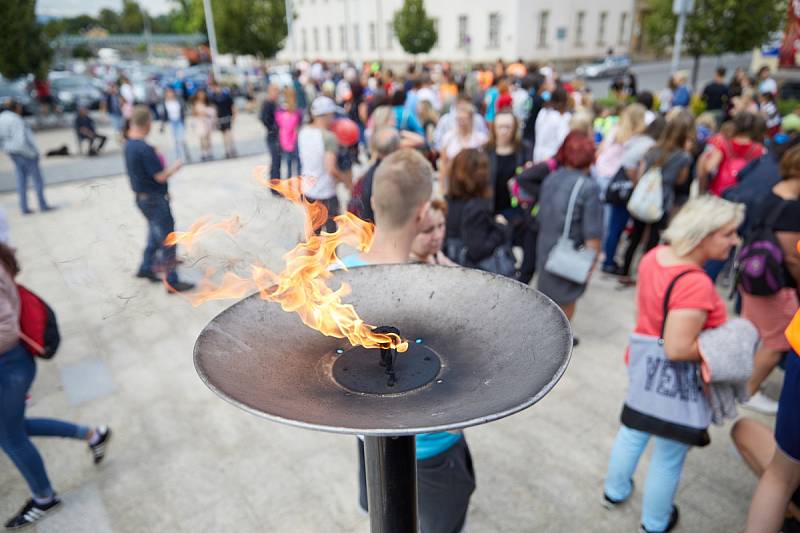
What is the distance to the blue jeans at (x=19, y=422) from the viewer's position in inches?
112

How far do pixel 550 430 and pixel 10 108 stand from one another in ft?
31.4

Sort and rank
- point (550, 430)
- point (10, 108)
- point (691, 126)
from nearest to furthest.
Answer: point (550, 430) → point (691, 126) → point (10, 108)

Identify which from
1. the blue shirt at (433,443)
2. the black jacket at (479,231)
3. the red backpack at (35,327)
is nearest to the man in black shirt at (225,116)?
the black jacket at (479,231)

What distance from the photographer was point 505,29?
3606 centimetres

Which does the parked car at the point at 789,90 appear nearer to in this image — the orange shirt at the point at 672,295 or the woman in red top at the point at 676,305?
the woman in red top at the point at 676,305

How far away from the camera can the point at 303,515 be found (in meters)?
3.12

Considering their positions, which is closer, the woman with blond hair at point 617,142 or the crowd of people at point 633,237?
the crowd of people at point 633,237

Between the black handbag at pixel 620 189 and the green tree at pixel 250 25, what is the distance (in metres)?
30.5

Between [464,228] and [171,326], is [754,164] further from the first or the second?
[171,326]

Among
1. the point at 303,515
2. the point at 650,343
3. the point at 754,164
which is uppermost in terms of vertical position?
the point at 754,164

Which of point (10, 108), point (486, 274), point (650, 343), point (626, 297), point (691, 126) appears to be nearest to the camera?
point (486, 274)

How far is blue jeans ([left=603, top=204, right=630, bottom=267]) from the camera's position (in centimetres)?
599

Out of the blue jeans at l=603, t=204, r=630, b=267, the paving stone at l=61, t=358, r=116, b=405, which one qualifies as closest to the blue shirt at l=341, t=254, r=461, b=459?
the paving stone at l=61, t=358, r=116, b=405

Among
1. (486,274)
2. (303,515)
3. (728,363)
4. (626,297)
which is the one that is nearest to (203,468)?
(303,515)
